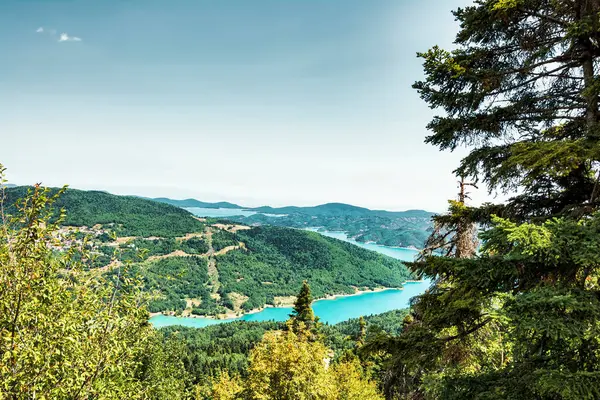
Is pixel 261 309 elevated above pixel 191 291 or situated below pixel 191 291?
below

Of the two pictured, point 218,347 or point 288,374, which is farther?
point 218,347

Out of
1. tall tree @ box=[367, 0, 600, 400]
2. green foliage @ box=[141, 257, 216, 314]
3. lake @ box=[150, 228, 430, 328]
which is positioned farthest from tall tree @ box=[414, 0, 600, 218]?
green foliage @ box=[141, 257, 216, 314]

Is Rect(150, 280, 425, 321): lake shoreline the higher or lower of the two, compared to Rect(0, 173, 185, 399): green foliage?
lower

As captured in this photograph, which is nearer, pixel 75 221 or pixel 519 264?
pixel 519 264

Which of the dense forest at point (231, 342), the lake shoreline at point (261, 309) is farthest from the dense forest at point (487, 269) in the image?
the lake shoreline at point (261, 309)

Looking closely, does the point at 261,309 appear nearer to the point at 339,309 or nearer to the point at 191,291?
the point at 191,291

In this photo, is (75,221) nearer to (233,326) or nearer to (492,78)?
(233,326)

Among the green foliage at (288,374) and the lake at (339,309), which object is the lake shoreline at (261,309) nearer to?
the lake at (339,309)

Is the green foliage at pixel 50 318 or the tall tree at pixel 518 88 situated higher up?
the tall tree at pixel 518 88

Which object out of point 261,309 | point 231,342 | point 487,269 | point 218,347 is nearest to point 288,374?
point 487,269

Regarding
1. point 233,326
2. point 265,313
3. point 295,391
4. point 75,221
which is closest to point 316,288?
point 265,313

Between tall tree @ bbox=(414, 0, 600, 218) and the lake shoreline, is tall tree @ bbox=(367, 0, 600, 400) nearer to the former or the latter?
tall tree @ bbox=(414, 0, 600, 218)
